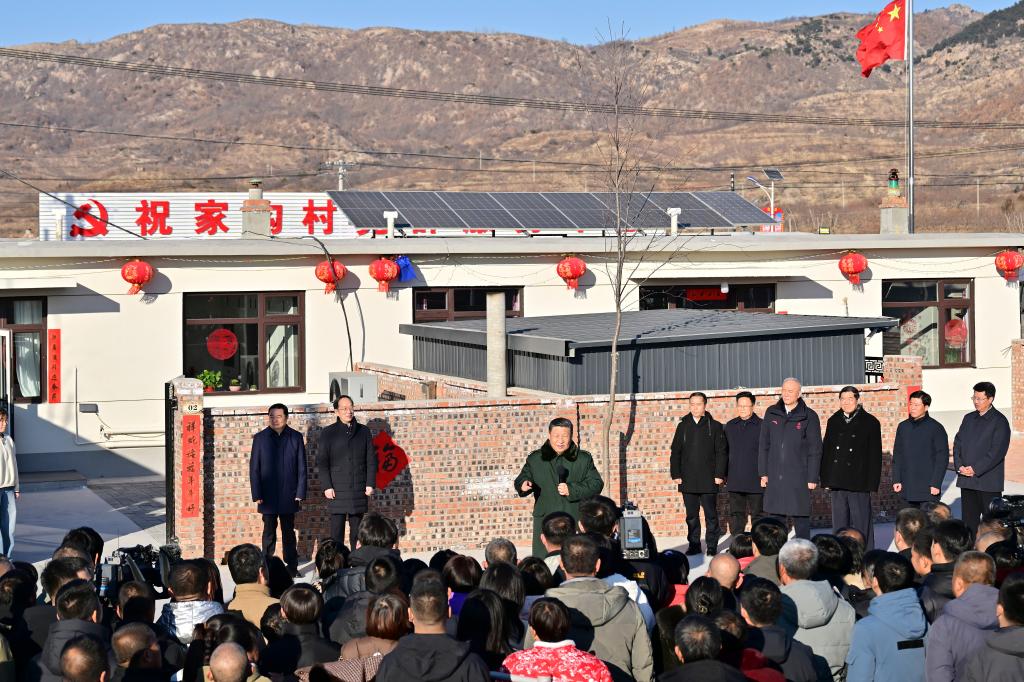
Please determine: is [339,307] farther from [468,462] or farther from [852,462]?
[852,462]

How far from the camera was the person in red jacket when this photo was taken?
19.3ft

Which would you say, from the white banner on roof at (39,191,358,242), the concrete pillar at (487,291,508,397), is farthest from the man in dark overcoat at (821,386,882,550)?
the white banner on roof at (39,191,358,242)

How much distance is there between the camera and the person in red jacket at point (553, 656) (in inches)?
231

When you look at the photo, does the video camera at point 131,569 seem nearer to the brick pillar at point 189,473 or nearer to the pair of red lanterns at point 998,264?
the brick pillar at point 189,473

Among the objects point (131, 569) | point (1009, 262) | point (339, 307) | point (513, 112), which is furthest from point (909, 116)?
point (513, 112)

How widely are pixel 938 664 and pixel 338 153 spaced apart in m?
108

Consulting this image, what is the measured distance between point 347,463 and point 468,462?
1.71m

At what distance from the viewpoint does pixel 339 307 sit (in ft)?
68.8

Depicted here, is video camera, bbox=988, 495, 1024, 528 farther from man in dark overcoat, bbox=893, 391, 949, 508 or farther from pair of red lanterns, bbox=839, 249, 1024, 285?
pair of red lanterns, bbox=839, 249, 1024, 285

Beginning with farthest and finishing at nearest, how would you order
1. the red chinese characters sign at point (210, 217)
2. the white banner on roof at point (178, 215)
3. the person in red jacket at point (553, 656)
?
1. the red chinese characters sign at point (210, 217)
2. the white banner on roof at point (178, 215)
3. the person in red jacket at point (553, 656)

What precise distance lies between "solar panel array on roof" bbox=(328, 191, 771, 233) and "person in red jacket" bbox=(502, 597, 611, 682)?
18413mm

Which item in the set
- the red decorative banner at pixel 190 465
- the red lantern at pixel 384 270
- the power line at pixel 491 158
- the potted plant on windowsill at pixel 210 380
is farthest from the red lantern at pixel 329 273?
the power line at pixel 491 158

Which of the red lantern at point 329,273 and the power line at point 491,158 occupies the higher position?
the power line at point 491,158

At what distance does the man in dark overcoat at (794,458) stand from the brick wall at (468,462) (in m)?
1.94
